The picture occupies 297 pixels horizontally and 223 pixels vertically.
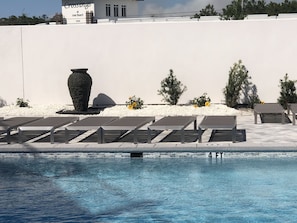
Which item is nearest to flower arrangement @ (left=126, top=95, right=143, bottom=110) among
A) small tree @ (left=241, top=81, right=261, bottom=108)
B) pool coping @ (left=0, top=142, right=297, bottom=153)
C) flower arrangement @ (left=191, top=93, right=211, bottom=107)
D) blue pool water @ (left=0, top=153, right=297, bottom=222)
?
flower arrangement @ (left=191, top=93, right=211, bottom=107)

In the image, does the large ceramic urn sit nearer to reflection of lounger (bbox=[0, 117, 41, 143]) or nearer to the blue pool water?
reflection of lounger (bbox=[0, 117, 41, 143])

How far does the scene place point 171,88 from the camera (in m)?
16.5

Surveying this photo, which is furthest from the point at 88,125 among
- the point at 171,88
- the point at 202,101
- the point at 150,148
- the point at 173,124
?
the point at 171,88

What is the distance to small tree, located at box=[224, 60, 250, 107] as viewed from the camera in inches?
631

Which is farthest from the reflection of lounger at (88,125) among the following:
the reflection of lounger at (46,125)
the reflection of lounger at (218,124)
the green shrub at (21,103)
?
the green shrub at (21,103)

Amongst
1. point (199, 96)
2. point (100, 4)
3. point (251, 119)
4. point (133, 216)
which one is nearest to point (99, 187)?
point (133, 216)

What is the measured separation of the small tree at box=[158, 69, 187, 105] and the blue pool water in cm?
675

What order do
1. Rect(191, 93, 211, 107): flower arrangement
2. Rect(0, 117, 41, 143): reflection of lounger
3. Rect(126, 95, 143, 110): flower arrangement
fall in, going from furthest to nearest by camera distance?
1. Rect(126, 95, 143, 110): flower arrangement
2. Rect(191, 93, 211, 107): flower arrangement
3. Rect(0, 117, 41, 143): reflection of lounger

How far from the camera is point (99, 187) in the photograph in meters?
8.52

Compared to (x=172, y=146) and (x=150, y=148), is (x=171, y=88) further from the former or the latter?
(x=150, y=148)

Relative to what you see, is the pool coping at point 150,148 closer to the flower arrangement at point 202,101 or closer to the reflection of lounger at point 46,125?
the reflection of lounger at point 46,125

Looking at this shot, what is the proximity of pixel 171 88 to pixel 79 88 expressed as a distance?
9.44ft

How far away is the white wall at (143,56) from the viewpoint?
1630 centimetres

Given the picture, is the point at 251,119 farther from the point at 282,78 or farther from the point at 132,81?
the point at 132,81
